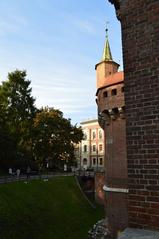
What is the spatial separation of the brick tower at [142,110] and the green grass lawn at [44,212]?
58.4 ft

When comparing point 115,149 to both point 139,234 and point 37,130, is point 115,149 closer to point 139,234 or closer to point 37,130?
point 139,234

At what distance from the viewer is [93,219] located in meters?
30.3

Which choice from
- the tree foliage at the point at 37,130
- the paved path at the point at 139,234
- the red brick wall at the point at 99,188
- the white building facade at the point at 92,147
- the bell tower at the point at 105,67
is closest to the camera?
the paved path at the point at 139,234

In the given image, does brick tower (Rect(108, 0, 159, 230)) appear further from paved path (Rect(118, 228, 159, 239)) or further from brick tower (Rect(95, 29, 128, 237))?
brick tower (Rect(95, 29, 128, 237))

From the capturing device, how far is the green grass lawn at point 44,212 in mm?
23875

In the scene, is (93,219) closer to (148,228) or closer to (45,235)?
(45,235)

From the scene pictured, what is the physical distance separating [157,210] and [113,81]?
16209 millimetres

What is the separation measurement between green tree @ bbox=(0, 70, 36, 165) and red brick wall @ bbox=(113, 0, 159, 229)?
45.1 metres

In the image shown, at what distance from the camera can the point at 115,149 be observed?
2016 centimetres

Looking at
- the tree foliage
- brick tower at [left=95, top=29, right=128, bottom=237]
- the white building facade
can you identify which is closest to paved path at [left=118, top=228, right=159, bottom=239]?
brick tower at [left=95, top=29, right=128, bottom=237]

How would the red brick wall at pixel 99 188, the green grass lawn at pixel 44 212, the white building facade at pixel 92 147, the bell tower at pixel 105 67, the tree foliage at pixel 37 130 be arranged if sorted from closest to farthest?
1. the green grass lawn at pixel 44 212
2. the bell tower at pixel 105 67
3. the red brick wall at pixel 99 188
4. the tree foliage at pixel 37 130
5. the white building facade at pixel 92 147

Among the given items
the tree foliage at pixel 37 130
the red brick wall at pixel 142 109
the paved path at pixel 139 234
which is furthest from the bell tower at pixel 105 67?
the tree foliage at pixel 37 130

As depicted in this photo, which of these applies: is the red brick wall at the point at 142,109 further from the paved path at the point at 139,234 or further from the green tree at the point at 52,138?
the green tree at the point at 52,138

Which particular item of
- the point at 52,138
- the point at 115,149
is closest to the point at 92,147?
the point at 52,138
